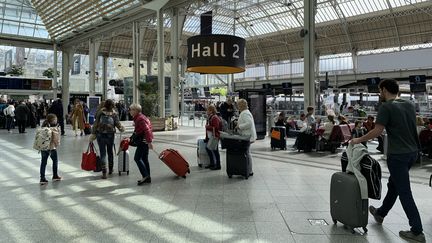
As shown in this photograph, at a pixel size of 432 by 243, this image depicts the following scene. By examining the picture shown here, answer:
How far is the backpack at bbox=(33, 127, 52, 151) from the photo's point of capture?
6.09m

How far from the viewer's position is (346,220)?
3875 mm

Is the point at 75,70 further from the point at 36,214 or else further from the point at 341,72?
the point at 36,214

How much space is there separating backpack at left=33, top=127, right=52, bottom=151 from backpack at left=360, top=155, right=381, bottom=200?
16.1ft

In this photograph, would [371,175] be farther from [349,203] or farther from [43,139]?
[43,139]

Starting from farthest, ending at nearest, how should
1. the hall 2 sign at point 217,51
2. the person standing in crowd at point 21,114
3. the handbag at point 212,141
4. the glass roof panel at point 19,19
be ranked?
the glass roof panel at point 19,19, the person standing in crowd at point 21,114, the hall 2 sign at point 217,51, the handbag at point 212,141

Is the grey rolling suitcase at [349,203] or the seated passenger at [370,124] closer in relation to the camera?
the grey rolling suitcase at [349,203]

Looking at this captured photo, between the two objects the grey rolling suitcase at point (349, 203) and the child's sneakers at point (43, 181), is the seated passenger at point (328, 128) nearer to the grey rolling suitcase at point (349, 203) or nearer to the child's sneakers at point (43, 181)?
the grey rolling suitcase at point (349, 203)

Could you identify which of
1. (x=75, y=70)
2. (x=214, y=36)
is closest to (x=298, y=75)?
(x=75, y=70)

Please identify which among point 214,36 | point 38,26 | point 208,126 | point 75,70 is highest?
point 38,26

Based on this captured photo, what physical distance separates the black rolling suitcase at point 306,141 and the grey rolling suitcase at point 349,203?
686cm

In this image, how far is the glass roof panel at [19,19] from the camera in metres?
28.6

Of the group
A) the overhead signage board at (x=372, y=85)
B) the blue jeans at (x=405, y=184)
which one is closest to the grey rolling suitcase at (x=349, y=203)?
the blue jeans at (x=405, y=184)

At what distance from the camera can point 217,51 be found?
10.2 meters

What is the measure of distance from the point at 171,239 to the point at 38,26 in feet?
103
